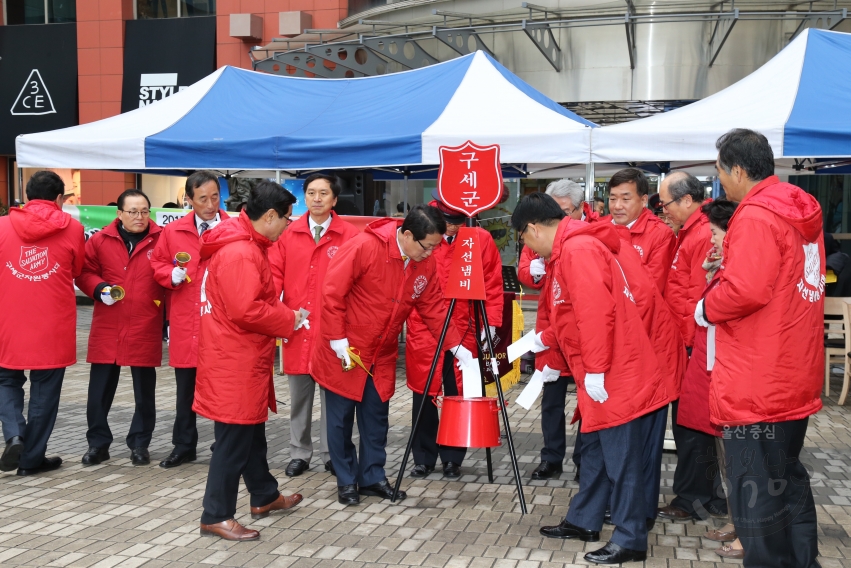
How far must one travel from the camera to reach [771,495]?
3.76 meters

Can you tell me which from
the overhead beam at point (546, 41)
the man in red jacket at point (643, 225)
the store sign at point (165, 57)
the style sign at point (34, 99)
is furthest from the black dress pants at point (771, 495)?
the style sign at point (34, 99)

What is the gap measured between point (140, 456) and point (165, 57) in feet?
49.8

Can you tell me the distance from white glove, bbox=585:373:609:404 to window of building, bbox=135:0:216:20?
1788 centimetres

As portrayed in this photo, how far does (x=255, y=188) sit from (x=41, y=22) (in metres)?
19.5

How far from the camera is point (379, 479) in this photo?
5434 millimetres

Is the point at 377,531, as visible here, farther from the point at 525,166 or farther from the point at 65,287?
the point at 525,166

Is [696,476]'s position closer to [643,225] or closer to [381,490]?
[643,225]

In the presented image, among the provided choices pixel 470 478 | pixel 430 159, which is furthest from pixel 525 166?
pixel 470 478

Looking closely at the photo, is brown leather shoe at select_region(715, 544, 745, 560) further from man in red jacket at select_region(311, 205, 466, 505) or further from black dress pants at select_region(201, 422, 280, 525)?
black dress pants at select_region(201, 422, 280, 525)

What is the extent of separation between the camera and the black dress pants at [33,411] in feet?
19.1

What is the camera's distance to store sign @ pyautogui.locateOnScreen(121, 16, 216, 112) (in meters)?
19.3

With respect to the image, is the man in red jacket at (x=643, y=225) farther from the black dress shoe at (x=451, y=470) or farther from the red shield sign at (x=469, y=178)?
the black dress shoe at (x=451, y=470)

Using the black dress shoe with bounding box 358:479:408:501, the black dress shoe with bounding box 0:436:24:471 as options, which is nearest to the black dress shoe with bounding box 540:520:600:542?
the black dress shoe with bounding box 358:479:408:501

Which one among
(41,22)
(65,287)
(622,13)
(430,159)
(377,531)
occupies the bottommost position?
(377,531)
